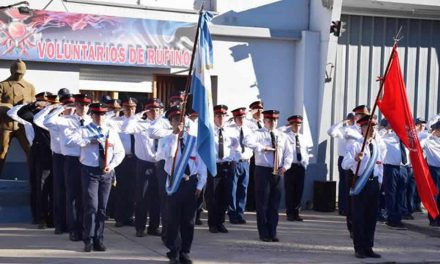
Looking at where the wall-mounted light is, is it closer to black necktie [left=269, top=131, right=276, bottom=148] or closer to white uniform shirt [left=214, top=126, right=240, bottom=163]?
white uniform shirt [left=214, top=126, right=240, bottom=163]

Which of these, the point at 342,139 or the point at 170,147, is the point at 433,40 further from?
the point at 170,147

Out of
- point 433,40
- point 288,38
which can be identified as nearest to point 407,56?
point 433,40

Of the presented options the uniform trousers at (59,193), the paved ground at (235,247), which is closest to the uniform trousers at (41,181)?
the paved ground at (235,247)

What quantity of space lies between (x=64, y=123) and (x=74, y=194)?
42.2 inches

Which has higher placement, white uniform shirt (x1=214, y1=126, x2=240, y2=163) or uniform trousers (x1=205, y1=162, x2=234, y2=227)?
white uniform shirt (x1=214, y1=126, x2=240, y2=163)

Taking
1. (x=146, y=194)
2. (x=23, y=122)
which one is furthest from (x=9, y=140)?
(x=146, y=194)

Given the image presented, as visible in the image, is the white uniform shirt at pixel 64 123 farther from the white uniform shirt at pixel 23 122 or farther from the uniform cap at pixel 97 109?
the white uniform shirt at pixel 23 122

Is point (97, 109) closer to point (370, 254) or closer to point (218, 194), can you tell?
point (218, 194)

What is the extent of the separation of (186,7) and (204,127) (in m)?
6.51

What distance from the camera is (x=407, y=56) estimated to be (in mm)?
18766

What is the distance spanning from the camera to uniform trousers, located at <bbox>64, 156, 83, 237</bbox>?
1169 centimetres

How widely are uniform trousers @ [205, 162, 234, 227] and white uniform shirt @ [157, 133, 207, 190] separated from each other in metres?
2.83

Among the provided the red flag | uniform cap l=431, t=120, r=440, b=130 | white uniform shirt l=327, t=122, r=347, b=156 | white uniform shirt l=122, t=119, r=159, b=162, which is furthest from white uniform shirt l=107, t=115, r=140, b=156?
uniform cap l=431, t=120, r=440, b=130

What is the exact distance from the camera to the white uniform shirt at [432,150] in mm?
15219
